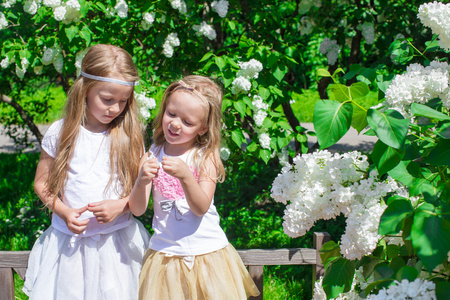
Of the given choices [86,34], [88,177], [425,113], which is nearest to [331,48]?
[86,34]

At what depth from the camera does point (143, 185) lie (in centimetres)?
170

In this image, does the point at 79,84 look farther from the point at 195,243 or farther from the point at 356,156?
the point at 356,156

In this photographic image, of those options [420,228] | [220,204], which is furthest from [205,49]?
[420,228]

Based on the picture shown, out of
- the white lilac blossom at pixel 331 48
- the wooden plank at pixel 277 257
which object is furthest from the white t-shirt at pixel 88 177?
the white lilac blossom at pixel 331 48

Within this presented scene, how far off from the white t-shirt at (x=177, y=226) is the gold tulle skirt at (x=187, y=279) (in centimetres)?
3

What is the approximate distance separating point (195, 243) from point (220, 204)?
2.56m

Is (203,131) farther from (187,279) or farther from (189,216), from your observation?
(187,279)

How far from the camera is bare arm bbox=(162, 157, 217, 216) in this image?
62.4 inches

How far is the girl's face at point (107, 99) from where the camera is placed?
72.1 inches

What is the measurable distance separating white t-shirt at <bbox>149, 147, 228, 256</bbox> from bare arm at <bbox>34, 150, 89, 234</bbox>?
0.29m

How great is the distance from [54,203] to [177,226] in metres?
0.51

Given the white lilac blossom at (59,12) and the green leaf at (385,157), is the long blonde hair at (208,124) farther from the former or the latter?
the white lilac blossom at (59,12)

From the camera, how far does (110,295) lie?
1.82 metres

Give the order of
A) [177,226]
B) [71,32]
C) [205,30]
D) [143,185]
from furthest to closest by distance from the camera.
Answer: [205,30], [71,32], [177,226], [143,185]
